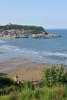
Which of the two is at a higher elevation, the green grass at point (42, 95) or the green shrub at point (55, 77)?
the green grass at point (42, 95)

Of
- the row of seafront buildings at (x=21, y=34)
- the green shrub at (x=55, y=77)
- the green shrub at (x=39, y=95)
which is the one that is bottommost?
the row of seafront buildings at (x=21, y=34)

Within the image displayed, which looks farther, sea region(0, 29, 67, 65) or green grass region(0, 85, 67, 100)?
sea region(0, 29, 67, 65)

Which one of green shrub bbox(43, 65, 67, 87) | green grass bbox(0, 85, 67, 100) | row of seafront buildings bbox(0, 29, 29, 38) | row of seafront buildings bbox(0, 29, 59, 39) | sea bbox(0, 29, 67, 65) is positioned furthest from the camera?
row of seafront buildings bbox(0, 29, 29, 38)

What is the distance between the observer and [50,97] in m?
6.03

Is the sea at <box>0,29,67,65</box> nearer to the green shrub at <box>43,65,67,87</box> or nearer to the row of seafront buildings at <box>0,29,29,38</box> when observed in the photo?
the green shrub at <box>43,65,67,87</box>

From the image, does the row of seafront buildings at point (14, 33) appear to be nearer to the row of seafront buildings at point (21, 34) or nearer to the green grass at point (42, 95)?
the row of seafront buildings at point (21, 34)

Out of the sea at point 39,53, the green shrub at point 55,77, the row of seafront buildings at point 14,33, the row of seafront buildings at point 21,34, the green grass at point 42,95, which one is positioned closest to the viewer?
the green grass at point 42,95

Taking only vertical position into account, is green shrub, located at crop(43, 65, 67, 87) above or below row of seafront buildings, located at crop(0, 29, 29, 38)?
above

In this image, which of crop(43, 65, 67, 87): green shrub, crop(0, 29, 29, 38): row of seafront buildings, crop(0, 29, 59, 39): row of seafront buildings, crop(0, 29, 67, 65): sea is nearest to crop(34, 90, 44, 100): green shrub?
crop(43, 65, 67, 87): green shrub

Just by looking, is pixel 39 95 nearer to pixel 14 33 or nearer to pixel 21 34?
pixel 21 34

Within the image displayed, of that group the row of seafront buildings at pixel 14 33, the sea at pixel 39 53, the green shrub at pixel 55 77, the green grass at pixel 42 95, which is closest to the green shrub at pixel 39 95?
the green grass at pixel 42 95

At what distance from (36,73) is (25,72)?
76.0 inches

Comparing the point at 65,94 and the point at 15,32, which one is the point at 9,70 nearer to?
the point at 65,94

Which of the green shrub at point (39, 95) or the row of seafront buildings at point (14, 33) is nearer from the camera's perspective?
the green shrub at point (39, 95)
